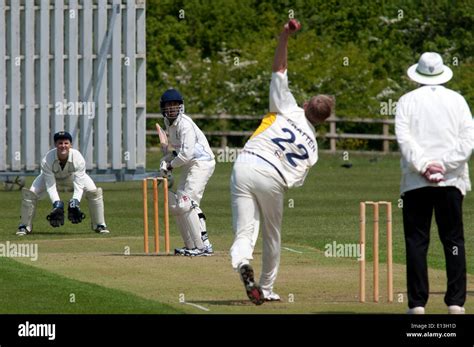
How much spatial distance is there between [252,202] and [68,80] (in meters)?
18.6

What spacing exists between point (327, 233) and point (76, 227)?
3.66 m

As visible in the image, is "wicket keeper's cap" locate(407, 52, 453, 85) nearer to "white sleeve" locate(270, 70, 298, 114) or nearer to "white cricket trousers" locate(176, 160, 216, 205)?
"white sleeve" locate(270, 70, 298, 114)

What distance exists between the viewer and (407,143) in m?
12.4

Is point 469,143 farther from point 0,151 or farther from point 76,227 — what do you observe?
point 0,151

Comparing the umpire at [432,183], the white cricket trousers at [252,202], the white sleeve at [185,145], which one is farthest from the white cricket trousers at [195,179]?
the umpire at [432,183]

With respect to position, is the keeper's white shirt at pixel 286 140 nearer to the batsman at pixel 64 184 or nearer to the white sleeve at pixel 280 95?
the white sleeve at pixel 280 95

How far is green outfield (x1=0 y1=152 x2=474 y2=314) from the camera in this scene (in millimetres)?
13453

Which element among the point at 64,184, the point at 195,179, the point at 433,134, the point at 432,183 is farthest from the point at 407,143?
the point at 64,184

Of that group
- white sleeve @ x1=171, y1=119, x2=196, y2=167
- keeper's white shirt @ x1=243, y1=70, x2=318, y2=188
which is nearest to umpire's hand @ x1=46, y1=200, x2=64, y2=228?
white sleeve @ x1=171, y1=119, x2=196, y2=167

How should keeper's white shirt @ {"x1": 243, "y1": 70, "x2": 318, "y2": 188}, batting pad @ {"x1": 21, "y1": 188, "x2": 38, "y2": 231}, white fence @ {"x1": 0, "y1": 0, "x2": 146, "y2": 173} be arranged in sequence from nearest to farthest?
1. keeper's white shirt @ {"x1": 243, "y1": 70, "x2": 318, "y2": 188}
2. batting pad @ {"x1": 21, "y1": 188, "x2": 38, "y2": 231}
3. white fence @ {"x1": 0, "y1": 0, "x2": 146, "y2": 173}

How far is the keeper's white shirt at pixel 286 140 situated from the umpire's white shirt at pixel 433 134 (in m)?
1.14

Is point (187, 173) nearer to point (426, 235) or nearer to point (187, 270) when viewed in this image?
point (187, 270)

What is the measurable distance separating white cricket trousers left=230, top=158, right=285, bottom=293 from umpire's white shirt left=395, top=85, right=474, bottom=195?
1309mm

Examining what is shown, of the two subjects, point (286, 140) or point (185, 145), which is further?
point (185, 145)
